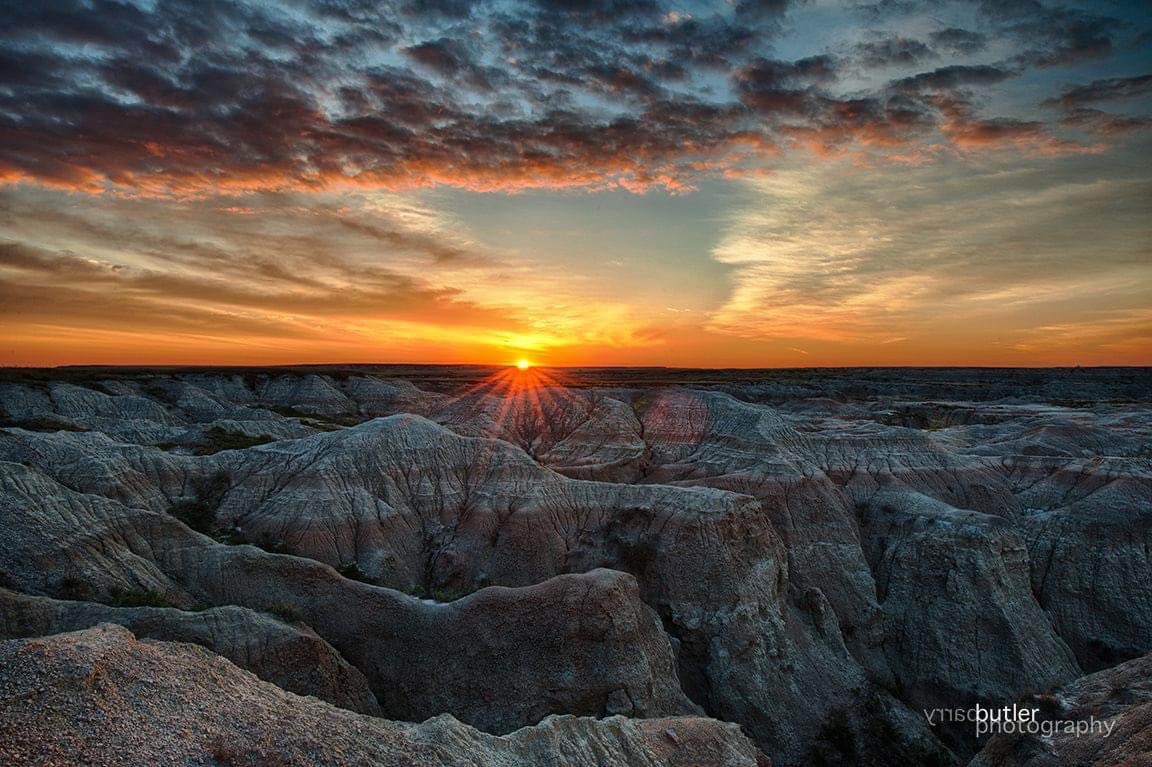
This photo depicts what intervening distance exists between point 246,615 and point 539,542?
1877 centimetres

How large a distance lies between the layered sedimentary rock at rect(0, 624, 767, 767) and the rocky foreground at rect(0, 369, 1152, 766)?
7cm

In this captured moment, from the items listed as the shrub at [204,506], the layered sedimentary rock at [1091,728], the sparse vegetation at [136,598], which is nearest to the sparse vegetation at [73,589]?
the sparse vegetation at [136,598]

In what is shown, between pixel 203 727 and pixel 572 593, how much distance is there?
14.2 m

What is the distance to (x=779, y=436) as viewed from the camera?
5259 cm

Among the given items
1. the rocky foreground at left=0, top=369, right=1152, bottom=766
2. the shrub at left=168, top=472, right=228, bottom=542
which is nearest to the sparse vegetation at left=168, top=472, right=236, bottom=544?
the shrub at left=168, top=472, right=228, bottom=542

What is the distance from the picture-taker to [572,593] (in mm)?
25047

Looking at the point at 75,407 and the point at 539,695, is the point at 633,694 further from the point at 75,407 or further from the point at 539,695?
the point at 75,407

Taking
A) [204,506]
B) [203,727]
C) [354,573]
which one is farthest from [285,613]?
Result: [204,506]

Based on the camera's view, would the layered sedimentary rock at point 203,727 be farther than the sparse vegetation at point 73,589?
No

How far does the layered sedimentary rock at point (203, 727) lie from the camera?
11727mm

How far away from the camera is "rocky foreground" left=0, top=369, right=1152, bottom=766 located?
15.4 meters

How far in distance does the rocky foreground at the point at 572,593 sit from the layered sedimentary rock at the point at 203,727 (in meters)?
0.07

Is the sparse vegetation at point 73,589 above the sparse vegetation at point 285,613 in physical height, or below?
above

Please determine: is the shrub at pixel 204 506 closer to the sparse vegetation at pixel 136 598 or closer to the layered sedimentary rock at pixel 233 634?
the sparse vegetation at pixel 136 598
